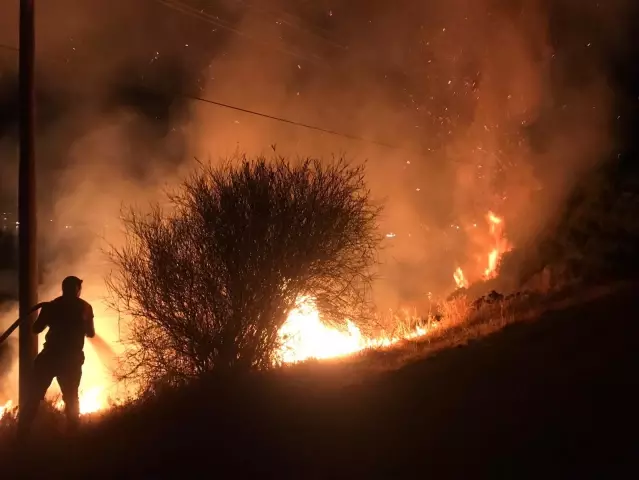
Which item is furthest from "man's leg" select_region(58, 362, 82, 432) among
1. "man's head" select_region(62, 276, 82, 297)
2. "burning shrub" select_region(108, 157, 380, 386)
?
"burning shrub" select_region(108, 157, 380, 386)

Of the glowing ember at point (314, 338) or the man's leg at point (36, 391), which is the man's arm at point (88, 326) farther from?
the glowing ember at point (314, 338)

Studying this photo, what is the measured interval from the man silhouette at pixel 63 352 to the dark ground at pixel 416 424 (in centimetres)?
36

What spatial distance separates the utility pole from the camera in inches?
276

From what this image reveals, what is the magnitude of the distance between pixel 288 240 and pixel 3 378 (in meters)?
8.20

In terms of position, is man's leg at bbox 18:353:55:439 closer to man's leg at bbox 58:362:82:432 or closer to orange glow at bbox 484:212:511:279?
man's leg at bbox 58:362:82:432

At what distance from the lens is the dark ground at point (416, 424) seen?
4.17 m

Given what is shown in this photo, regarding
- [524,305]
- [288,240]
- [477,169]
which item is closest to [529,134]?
[477,169]

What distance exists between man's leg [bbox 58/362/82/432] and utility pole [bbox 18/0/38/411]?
99cm

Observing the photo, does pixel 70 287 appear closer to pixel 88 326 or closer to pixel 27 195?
pixel 88 326

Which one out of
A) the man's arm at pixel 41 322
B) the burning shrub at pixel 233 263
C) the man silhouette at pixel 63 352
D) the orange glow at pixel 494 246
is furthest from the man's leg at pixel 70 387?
the orange glow at pixel 494 246

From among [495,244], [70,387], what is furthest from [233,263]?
[495,244]

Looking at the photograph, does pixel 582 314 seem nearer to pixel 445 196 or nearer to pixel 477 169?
pixel 477 169

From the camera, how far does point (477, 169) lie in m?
14.5

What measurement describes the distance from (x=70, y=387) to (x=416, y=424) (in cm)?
345
